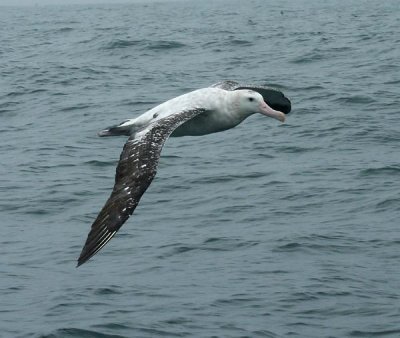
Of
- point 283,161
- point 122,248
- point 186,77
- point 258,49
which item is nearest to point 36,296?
point 122,248

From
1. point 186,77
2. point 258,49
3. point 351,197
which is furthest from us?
point 258,49

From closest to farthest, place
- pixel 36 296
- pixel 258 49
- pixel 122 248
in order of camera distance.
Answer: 1. pixel 36 296
2. pixel 122 248
3. pixel 258 49

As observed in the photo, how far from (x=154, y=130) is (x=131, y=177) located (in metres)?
1.04

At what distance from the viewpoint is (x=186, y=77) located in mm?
34875

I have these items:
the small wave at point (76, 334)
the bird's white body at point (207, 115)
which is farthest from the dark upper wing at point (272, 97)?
the small wave at point (76, 334)

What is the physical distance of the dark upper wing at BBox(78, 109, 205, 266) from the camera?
10.9m

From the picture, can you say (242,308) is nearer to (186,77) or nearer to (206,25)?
(186,77)

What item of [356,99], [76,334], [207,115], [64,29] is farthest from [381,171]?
[64,29]

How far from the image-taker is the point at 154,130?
12766mm

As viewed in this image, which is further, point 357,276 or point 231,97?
point 357,276

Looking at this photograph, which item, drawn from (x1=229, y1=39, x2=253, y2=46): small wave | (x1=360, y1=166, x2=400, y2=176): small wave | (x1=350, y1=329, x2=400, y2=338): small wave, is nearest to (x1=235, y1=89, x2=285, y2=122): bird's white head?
(x1=350, y1=329, x2=400, y2=338): small wave

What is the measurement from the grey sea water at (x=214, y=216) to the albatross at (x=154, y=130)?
256 cm

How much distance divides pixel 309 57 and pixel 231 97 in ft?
82.1

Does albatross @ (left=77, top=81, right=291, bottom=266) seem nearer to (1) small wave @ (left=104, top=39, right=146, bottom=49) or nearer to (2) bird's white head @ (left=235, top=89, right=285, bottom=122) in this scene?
(2) bird's white head @ (left=235, top=89, right=285, bottom=122)
